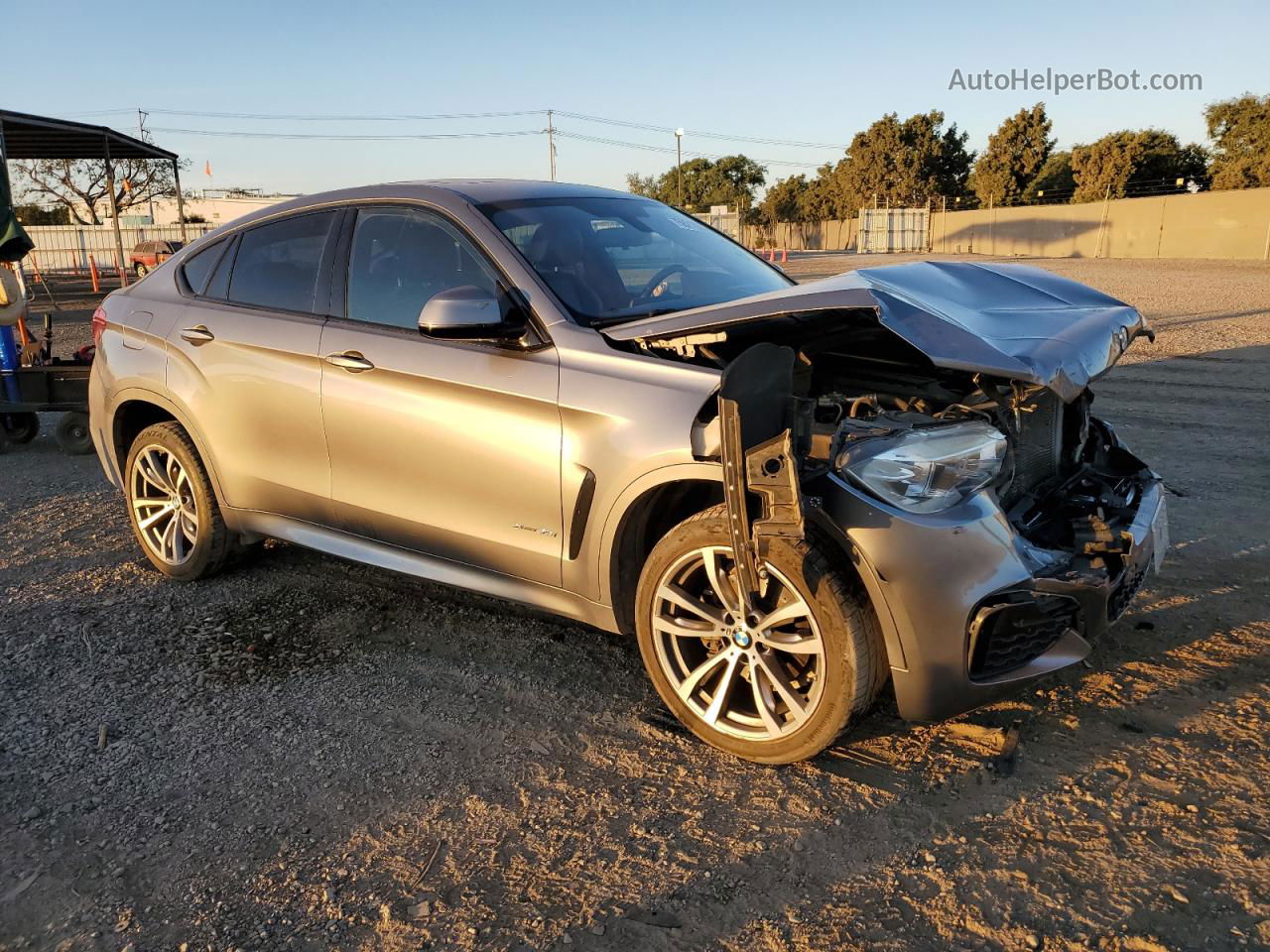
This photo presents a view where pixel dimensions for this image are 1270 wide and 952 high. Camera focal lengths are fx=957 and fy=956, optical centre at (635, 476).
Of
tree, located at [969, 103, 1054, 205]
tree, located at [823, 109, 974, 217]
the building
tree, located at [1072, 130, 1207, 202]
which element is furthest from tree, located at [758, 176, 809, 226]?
the building

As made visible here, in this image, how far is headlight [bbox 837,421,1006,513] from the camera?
2783mm

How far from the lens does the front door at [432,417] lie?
11.1 ft

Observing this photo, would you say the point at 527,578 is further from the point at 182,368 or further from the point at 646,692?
the point at 182,368

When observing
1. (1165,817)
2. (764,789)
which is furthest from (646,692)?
(1165,817)

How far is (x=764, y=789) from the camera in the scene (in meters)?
2.92

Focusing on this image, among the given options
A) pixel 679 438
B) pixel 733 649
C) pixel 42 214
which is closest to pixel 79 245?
pixel 42 214

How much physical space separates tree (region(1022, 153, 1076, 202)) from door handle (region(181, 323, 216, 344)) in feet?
221

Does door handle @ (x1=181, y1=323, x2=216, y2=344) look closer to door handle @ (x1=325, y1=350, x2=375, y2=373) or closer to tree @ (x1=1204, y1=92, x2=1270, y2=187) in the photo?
door handle @ (x1=325, y1=350, x2=375, y2=373)

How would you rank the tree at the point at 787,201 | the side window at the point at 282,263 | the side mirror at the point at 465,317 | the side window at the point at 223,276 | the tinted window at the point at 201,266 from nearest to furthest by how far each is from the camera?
the side mirror at the point at 465,317
the side window at the point at 282,263
the side window at the point at 223,276
the tinted window at the point at 201,266
the tree at the point at 787,201

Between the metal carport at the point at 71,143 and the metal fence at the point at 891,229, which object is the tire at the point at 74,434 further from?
the metal fence at the point at 891,229

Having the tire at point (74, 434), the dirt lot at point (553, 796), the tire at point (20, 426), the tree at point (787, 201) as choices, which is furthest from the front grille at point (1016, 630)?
the tree at point (787, 201)

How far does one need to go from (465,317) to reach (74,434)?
6223 mm

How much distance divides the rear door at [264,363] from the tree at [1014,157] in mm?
65207

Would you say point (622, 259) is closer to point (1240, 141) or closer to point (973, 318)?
point (973, 318)
